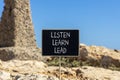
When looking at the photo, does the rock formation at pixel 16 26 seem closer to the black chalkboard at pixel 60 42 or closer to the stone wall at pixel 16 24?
the stone wall at pixel 16 24

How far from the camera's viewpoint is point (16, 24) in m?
23.1

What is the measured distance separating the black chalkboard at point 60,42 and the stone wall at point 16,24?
8.48 meters

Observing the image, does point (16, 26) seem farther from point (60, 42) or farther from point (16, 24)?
point (60, 42)

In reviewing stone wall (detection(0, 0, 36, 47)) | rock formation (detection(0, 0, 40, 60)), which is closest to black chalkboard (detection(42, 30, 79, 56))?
rock formation (detection(0, 0, 40, 60))

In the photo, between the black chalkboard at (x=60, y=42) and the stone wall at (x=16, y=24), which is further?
the stone wall at (x=16, y=24)

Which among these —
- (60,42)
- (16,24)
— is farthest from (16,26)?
(60,42)

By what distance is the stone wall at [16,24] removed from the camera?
23.1 m

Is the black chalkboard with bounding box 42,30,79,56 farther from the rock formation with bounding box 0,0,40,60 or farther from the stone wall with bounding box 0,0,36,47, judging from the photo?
the stone wall with bounding box 0,0,36,47

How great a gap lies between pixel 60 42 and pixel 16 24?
8.78 metres

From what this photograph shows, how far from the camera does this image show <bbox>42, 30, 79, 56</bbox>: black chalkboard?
14562 millimetres

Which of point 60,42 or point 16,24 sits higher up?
point 16,24

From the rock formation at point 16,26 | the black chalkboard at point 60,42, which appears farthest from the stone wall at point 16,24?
the black chalkboard at point 60,42

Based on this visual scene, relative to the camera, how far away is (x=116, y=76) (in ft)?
55.8

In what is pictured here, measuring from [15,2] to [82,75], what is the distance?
782 centimetres
